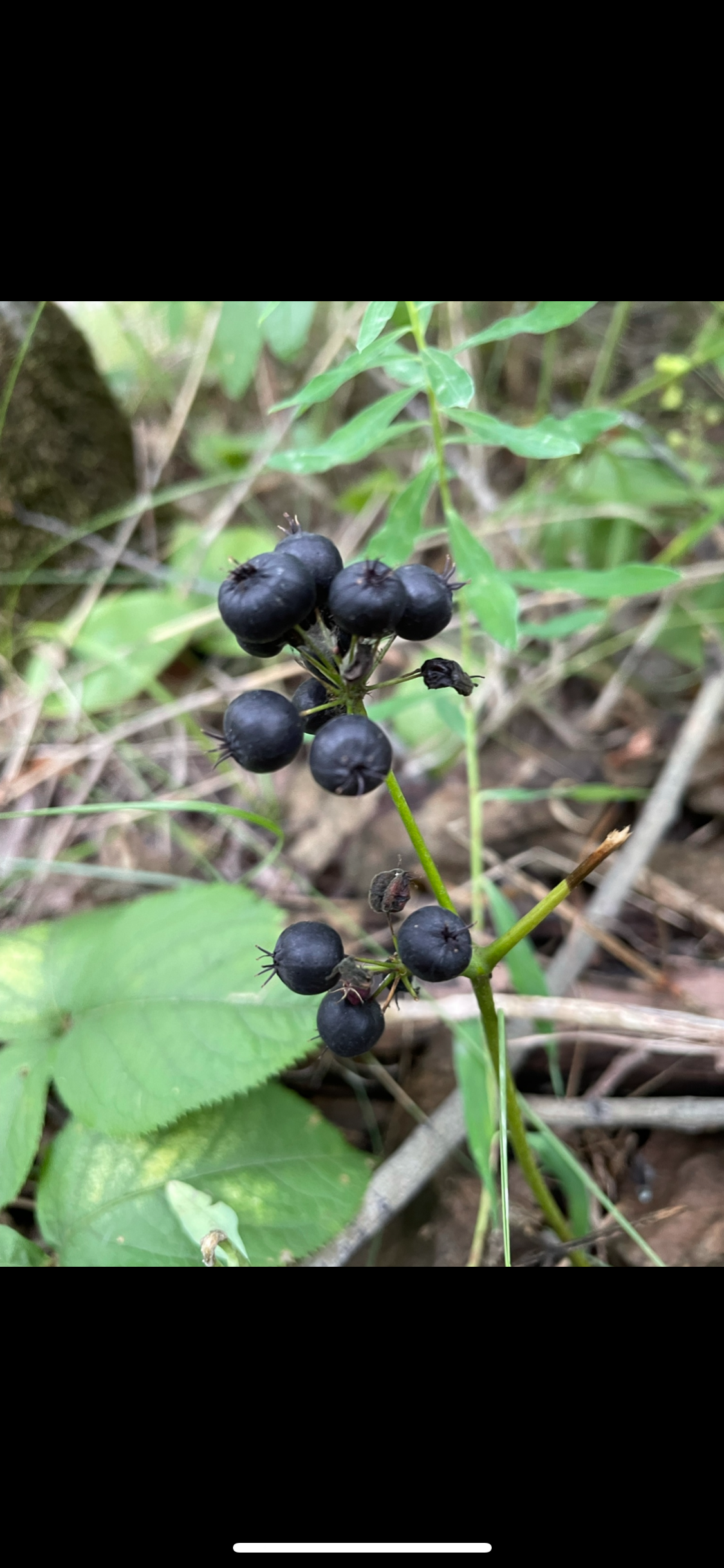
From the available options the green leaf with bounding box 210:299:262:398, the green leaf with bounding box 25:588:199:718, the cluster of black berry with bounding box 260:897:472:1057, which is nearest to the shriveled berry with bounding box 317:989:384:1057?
the cluster of black berry with bounding box 260:897:472:1057

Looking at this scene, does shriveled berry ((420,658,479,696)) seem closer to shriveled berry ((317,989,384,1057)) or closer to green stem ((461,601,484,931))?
shriveled berry ((317,989,384,1057))

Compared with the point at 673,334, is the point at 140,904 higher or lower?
lower

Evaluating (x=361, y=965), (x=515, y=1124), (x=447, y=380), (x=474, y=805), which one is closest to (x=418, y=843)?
(x=361, y=965)

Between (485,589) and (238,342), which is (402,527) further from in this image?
(238,342)

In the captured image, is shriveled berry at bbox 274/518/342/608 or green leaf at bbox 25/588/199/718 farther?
green leaf at bbox 25/588/199/718

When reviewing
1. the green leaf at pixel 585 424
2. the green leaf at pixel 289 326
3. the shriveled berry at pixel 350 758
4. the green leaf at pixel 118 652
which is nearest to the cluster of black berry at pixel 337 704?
the shriveled berry at pixel 350 758
